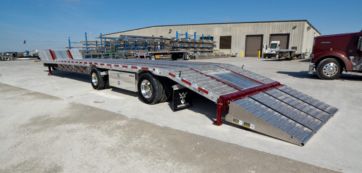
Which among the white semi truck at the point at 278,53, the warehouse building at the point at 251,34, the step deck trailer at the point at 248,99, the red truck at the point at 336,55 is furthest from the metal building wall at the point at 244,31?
the step deck trailer at the point at 248,99

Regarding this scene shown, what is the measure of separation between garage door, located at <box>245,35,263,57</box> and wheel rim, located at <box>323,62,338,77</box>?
26043mm

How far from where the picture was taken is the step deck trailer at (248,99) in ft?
11.7

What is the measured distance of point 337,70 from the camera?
9039mm

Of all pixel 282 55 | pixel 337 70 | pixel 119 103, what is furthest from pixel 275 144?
pixel 282 55

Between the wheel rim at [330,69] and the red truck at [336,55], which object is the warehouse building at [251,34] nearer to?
A: the red truck at [336,55]

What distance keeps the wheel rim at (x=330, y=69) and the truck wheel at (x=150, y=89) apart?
7875 mm

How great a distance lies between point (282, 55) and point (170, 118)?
2415 centimetres

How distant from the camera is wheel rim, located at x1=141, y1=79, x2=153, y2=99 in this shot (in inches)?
214

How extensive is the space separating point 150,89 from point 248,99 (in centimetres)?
250

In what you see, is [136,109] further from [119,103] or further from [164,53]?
[164,53]

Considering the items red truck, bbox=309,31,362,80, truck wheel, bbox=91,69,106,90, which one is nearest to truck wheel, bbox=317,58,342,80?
red truck, bbox=309,31,362,80

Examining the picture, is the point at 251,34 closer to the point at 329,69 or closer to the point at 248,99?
the point at 329,69

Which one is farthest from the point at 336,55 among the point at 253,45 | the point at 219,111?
the point at 253,45

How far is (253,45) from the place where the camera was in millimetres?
34531
